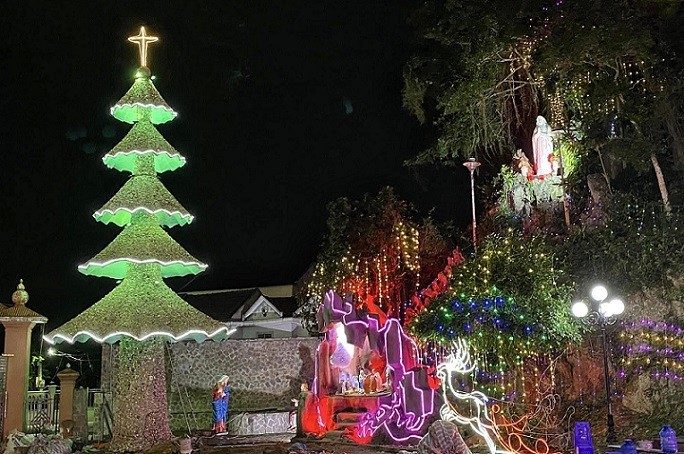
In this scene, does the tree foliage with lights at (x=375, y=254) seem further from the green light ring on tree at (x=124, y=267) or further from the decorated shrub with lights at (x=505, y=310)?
the green light ring on tree at (x=124, y=267)

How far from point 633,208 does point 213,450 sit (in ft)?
31.6

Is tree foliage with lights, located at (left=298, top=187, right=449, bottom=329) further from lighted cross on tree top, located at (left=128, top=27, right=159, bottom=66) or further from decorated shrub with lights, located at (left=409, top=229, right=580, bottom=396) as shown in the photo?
lighted cross on tree top, located at (left=128, top=27, right=159, bottom=66)

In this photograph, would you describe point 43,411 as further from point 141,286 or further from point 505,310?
point 505,310

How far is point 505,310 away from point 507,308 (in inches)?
2.2

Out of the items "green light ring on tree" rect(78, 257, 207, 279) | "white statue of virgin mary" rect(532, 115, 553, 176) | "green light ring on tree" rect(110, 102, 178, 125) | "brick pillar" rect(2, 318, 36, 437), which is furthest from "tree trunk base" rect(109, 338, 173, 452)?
"white statue of virgin mary" rect(532, 115, 553, 176)

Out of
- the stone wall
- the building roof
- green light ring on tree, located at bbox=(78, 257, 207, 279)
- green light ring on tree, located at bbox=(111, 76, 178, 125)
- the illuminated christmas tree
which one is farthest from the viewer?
the building roof

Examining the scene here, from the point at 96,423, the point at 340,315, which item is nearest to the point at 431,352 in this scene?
the point at 340,315

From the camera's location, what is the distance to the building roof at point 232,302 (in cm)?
3341

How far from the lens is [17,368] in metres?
15.2

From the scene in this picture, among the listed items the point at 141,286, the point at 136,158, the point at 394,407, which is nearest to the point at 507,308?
the point at 394,407

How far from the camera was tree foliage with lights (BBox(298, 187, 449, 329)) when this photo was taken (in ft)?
65.9

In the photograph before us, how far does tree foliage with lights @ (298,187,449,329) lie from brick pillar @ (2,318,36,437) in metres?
7.88

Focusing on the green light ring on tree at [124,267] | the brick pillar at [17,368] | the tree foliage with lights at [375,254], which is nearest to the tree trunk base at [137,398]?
the green light ring on tree at [124,267]

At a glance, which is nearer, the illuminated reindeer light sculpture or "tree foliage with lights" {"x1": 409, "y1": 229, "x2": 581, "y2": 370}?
the illuminated reindeer light sculpture
